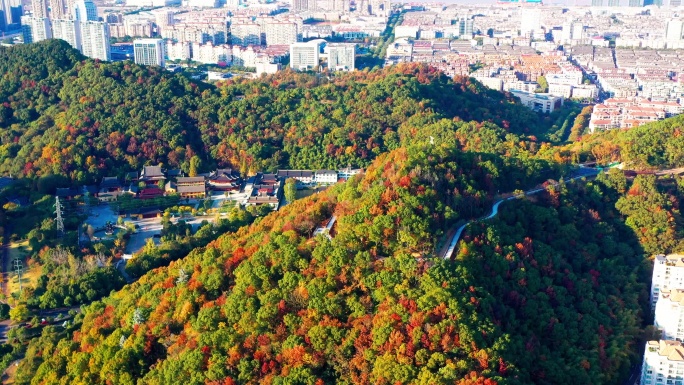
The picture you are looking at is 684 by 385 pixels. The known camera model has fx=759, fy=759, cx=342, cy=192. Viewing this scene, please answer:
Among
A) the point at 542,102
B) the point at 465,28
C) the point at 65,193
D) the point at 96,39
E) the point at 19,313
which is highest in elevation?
the point at 96,39

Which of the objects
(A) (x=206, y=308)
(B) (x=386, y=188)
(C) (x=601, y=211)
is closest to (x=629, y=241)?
(C) (x=601, y=211)

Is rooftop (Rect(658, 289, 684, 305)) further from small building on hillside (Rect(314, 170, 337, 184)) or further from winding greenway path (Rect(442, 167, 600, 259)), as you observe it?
small building on hillside (Rect(314, 170, 337, 184))

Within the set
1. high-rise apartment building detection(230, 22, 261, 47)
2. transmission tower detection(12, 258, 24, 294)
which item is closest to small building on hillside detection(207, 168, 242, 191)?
transmission tower detection(12, 258, 24, 294)

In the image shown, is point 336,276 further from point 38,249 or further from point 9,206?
point 9,206

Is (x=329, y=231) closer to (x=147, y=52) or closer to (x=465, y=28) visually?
(x=147, y=52)

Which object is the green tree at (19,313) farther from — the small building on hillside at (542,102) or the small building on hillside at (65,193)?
the small building on hillside at (542,102)

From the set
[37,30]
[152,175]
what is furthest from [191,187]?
[37,30]
